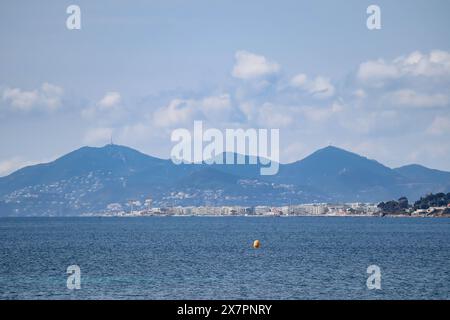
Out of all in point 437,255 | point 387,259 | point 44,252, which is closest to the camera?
point 387,259

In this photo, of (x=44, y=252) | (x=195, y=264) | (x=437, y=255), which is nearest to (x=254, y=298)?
(x=195, y=264)

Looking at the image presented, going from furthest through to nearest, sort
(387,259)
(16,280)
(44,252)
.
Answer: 1. (44,252)
2. (387,259)
3. (16,280)

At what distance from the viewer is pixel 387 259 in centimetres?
10125


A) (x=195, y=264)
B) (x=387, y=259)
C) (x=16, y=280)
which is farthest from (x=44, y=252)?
(x=387, y=259)

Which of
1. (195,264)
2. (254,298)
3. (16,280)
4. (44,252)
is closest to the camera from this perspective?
(254,298)

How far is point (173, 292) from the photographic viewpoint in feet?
209

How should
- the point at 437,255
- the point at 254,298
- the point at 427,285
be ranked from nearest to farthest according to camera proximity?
1. the point at 254,298
2. the point at 427,285
3. the point at 437,255

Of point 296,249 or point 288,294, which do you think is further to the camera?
point 296,249
